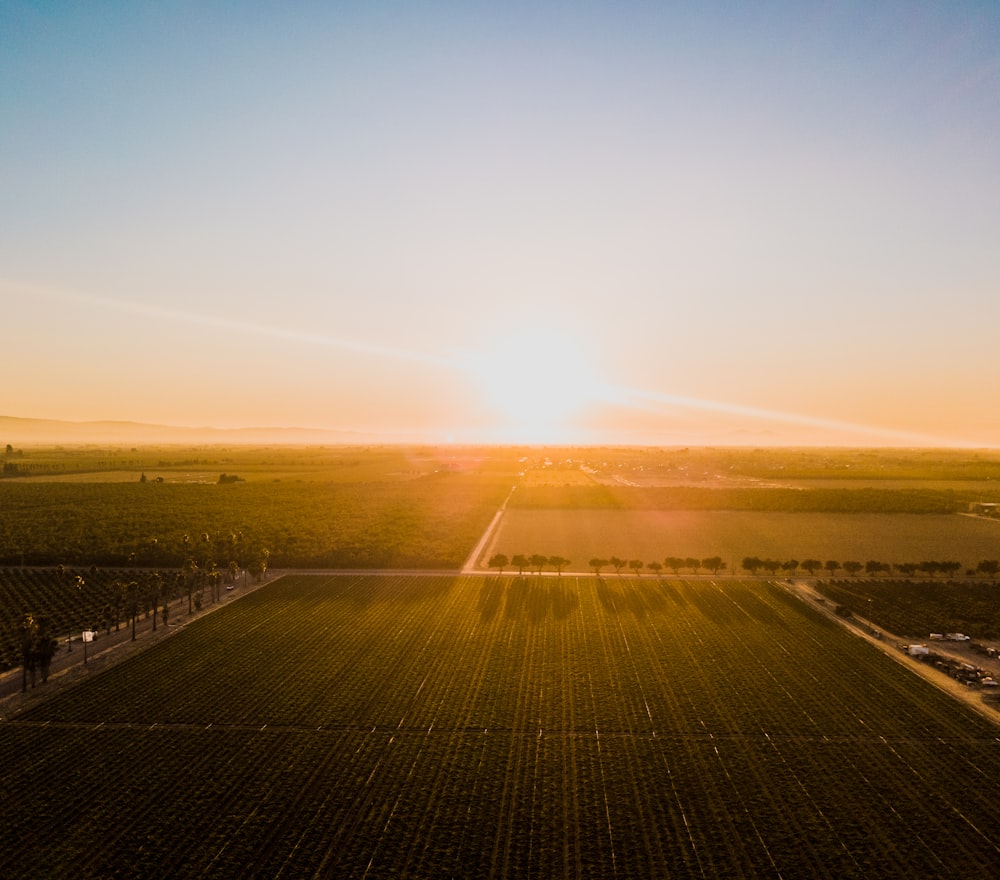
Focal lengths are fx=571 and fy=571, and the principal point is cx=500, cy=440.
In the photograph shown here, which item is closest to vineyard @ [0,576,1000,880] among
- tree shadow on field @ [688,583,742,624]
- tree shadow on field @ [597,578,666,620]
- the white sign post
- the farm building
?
the white sign post

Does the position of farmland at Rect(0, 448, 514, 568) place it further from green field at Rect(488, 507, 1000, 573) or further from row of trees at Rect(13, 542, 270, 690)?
green field at Rect(488, 507, 1000, 573)

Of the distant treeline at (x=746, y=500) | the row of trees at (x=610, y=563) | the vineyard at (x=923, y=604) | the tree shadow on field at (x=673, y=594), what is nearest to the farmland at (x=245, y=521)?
the row of trees at (x=610, y=563)

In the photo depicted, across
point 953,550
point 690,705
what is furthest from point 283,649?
point 953,550

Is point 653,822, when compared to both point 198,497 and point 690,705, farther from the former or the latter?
point 198,497

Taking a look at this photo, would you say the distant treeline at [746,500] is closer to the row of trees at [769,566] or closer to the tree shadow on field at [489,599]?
the row of trees at [769,566]

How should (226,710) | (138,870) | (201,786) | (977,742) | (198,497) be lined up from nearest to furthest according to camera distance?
(138,870) → (201,786) → (977,742) → (226,710) → (198,497)
